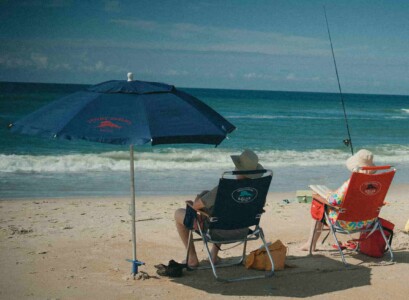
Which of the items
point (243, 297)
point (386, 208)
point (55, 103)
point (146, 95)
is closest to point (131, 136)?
point (146, 95)

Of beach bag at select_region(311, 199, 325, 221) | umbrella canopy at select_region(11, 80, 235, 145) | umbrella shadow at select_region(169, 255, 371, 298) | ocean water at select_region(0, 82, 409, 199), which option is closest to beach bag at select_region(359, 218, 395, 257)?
umbrella shadow at select_region(169, 255, 371, 298)

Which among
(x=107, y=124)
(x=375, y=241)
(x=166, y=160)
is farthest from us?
(x=166, y=160)

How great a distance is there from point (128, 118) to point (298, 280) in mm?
1952

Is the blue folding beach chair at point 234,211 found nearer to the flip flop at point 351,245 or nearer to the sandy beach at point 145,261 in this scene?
the sandy beach at point 145,261

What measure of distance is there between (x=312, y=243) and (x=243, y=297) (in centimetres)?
→ 147

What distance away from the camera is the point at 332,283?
489 centimetres

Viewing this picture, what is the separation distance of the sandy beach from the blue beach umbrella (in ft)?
3.98

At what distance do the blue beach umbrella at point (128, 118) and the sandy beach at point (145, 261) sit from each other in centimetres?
121

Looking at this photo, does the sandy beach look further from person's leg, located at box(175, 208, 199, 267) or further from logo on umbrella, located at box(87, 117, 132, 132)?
logo on umbrella, located at box(87, 117, 132, 132)

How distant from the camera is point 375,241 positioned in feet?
18.6

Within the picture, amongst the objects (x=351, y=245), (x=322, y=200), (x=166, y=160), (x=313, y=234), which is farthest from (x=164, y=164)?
(x=322, y=200)

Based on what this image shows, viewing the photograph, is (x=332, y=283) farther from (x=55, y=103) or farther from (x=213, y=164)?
(x=213, y=164)

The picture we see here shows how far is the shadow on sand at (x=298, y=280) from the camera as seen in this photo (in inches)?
185

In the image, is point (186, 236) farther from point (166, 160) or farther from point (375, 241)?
point (166, 160)
